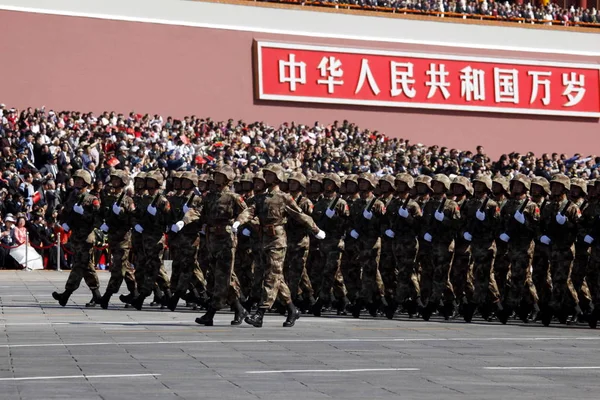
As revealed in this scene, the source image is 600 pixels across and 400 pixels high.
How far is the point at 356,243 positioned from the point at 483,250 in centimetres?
217

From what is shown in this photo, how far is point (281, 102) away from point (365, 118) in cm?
325

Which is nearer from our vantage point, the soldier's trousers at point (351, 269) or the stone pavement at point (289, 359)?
the stone pavement at point (289, 359)

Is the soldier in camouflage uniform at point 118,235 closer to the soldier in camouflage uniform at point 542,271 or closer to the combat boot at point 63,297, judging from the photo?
the combat boot at point 63,297

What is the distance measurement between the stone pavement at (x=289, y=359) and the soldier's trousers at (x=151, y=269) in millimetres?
988

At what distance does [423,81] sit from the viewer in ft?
146

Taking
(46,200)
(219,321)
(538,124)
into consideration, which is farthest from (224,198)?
(538,124)

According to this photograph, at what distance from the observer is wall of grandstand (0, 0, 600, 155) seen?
38.7m

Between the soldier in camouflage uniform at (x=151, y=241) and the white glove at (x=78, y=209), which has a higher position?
the white glove at (x=78, y=209)

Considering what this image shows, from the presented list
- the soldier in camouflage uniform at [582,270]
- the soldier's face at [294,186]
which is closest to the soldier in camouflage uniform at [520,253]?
the soldier in camouflage uniform at [582,270]

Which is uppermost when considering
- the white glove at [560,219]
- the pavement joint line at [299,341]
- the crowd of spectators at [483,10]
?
the crowd of spectators at [483,10]

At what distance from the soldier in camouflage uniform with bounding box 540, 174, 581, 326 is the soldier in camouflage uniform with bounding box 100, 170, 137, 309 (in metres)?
5.99

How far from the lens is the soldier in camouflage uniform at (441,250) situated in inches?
704

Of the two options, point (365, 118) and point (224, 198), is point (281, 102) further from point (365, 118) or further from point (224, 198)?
point (224, 198)

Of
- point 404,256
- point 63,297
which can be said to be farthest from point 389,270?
point 63,297
